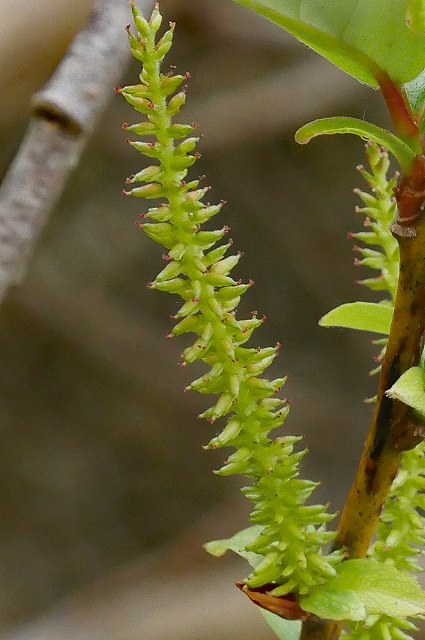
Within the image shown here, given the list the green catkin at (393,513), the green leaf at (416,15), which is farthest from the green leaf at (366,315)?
the green leaf at (416,15)

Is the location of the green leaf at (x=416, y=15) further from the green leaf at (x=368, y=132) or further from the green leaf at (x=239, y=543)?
the green leaf at (x=239, y=543)

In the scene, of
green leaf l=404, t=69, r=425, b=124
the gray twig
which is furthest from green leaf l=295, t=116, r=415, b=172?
the gray twig

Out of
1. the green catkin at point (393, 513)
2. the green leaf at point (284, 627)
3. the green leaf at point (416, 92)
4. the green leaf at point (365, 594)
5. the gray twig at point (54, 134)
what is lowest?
the green leaf at point (284, 627)

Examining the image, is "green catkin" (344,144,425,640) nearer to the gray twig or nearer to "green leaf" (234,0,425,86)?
"green leaf" (234,0,425,86)

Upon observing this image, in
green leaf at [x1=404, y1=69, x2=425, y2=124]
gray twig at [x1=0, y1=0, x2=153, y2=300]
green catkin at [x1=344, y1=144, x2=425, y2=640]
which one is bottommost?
green catkin at [x1=344, y1=144, x2=425, y2=640]

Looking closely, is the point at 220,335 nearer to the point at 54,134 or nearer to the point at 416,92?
the point at 416,92
